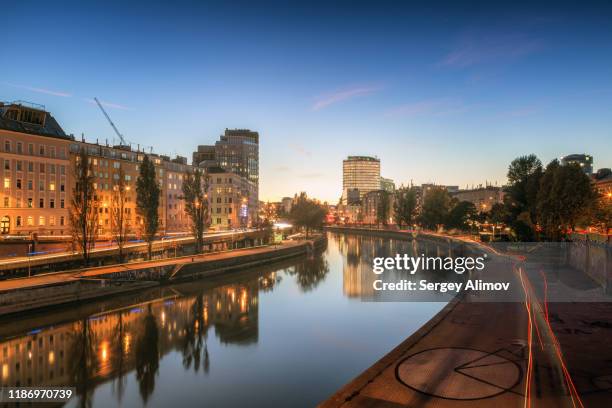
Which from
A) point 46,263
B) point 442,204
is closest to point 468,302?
point 46,263

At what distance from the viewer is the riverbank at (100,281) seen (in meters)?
33.4

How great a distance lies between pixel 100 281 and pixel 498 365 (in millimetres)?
38047

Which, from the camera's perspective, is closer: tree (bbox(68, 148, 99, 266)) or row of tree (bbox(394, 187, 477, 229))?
tree (bbox(68, 148, 99, 266))

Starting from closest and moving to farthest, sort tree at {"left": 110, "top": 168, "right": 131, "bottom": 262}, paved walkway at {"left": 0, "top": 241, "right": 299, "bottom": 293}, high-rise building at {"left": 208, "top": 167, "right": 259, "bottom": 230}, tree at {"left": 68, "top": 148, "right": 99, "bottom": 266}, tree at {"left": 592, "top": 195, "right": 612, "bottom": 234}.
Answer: paved walkway at {"left": 0, "top": 241, "right": 299, "bottom": 293}
tree at {"left": 68, "top": 148, "right": 99, "bottom": 266}
tree at {"left": 110, "top": 168, "right": 131, "bottom": 262}
tree at {"left": 592, "top": 195, "right": 612, "bottom": 234}
high-rise building at {"left": 208, "top": 167, "right": 259, "bottom": 230}

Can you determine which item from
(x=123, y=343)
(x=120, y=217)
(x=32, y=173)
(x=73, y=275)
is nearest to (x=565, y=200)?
(x=123, y=343)

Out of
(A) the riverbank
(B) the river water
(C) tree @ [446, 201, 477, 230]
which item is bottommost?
(B) the river water

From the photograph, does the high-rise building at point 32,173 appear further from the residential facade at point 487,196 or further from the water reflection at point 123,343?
the residential facade at point 487,196

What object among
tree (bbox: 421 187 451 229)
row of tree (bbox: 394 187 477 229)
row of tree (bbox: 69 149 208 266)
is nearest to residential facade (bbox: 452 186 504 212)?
row of tree (bbox: 394 187 477 229)

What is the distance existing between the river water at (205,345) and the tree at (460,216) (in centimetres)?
8550

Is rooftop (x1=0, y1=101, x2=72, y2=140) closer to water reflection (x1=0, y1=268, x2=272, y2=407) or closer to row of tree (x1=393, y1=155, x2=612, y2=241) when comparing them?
water reflection (x1=0, y1=268, x2=272, y2=407)

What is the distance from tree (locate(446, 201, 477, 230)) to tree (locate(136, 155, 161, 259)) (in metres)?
92.9

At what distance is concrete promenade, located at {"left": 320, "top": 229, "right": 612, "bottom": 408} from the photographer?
14.4m

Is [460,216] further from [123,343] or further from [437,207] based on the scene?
[123,343]

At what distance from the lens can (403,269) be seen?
6588 cm
